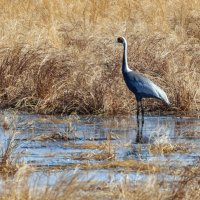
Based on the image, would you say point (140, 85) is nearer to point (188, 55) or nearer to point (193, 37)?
point (188, 55)

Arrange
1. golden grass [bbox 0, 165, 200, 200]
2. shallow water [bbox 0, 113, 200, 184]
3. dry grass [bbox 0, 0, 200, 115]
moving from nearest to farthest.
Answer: golden grass [bbox 0, 165, 200, 200] → shallow water [bbox 0, 113, 200, 184] → dry grass [bbox 0, 0, 200, 115]

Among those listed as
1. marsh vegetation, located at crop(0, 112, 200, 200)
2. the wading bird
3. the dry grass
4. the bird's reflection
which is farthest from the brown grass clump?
the dry grass

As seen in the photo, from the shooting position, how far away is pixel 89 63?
558 inches

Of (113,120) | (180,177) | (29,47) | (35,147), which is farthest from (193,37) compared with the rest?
(180,177)

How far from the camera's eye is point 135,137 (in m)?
11.6

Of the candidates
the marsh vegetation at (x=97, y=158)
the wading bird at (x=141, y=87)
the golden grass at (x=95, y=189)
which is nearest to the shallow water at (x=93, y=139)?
the marsh vegetation at (x=97, y=158)

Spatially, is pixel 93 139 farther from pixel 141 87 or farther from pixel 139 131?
pixel 141 87

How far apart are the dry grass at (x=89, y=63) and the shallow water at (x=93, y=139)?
0.34 meters

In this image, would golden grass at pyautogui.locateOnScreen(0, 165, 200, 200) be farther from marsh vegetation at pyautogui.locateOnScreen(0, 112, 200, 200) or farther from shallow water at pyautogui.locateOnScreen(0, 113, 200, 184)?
shallow water at pyautogui.locateOnScreen(0, 113, 200, 184)

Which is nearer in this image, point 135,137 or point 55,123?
point 135,137

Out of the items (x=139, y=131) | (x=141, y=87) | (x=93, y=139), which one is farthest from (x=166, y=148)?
(x=141, y=87)

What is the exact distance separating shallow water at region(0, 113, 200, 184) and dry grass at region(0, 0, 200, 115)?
1.12 feet

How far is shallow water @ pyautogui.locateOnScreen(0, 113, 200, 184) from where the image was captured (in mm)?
9391

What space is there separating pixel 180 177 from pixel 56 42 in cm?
861
